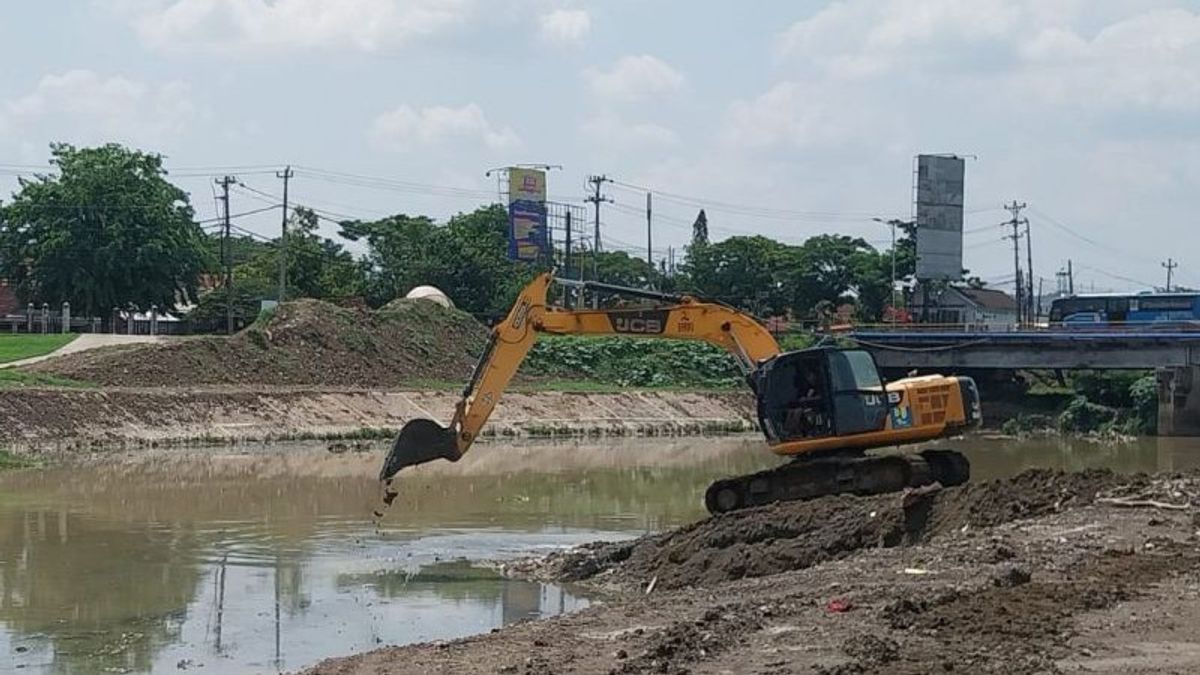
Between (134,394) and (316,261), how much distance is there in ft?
169

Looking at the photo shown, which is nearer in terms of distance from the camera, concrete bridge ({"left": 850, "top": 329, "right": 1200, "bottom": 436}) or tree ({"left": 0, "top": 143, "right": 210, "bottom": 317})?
concrete bridge ({"left": 850, "top": 329, "right": 1200, "bottom": 436})

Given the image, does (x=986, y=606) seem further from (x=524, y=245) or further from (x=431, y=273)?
(x=431, y=273)

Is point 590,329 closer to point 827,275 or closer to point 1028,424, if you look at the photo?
point 1028,424

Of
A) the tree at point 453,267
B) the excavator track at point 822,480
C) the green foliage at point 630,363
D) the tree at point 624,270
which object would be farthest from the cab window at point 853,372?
the tree at point 624,270

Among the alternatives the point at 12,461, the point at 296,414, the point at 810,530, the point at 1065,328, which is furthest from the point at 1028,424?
the point at 810,530

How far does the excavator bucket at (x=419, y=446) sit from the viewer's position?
24656 millimetres

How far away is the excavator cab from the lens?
24.4 meters

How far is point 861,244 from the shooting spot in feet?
401

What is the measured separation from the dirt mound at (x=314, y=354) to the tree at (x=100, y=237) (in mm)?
18434

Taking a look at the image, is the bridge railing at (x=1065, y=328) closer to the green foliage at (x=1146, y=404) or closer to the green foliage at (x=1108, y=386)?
the green foliage at (x=1146, y=404)

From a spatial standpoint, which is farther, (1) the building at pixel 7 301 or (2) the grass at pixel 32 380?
(1) the building at pixel 7 301

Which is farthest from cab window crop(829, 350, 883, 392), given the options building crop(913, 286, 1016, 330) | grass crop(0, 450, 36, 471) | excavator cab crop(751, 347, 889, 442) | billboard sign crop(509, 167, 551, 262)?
billboard sign crop(509, 167, 551, 262)

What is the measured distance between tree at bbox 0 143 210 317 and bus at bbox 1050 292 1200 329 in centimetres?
4455

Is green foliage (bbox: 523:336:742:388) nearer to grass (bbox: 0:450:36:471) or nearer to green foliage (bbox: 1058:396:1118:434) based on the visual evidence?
green foliage (bbox: 1058:396:1118:434)
